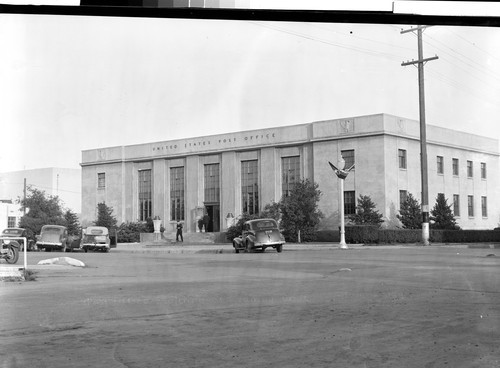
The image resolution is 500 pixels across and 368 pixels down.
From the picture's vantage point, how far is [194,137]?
4203 millimetres

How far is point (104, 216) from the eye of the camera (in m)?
4.16

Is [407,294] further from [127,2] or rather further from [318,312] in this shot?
[127,2]

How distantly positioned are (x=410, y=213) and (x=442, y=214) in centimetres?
49

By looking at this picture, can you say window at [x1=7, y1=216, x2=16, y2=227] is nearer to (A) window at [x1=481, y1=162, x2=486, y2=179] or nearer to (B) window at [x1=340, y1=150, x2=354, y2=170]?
(A) window at [x1=481, y1=162, x2=486, y2=179]

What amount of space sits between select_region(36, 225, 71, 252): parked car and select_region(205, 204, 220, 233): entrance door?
1236 millimetres

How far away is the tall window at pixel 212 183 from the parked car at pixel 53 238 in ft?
4.08

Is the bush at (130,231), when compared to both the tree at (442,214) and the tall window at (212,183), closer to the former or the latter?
the tall window at (212,183)

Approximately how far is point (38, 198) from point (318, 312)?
10.4 ft

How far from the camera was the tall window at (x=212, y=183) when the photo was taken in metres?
4.76

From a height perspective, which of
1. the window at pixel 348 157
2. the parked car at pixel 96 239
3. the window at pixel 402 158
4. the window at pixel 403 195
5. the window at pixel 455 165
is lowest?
the parked car at pixel 96 239

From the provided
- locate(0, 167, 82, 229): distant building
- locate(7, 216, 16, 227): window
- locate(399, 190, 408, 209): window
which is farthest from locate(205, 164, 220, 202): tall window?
locate(399, 190, 408, 209): window

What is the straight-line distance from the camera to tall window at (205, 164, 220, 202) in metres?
4.76

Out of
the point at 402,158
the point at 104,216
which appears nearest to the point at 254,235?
the point at 402,158

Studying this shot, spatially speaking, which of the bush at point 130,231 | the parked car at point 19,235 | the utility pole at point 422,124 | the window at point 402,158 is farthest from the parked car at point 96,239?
the window at point 402,158
